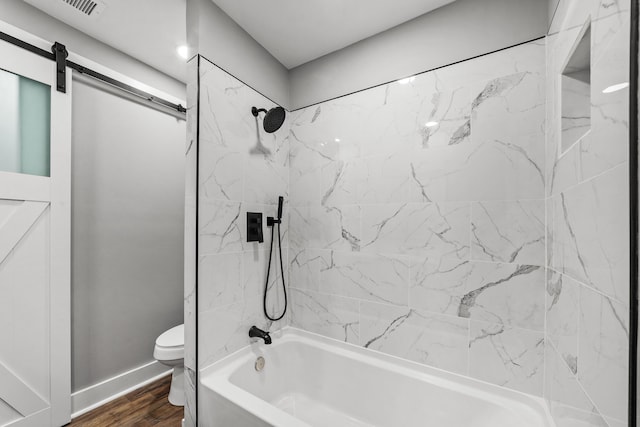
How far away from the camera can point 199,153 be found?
4.75ft

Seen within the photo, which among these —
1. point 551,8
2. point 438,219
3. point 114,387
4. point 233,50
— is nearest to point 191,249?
point 233,50

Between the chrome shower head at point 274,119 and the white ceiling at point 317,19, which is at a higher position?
the white ceiling at point 317,19

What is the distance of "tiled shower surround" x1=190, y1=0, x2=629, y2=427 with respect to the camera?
0.92 m

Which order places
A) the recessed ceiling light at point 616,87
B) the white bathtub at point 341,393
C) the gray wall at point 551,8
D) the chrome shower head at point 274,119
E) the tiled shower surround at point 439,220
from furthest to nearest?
1. the chrome shower head at point 274,119
2. the white bathtub at point 341,393
3. the gray wall at point 551,8
4. the tiled shower surround at point 439,220
5. the recessed ceiling light at point 616,87

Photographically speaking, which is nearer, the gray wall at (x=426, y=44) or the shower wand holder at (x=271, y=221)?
the gray wall at (x=426, y=44)

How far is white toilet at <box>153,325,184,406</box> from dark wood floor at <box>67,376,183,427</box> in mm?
65

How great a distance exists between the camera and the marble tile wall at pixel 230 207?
1.46 metres

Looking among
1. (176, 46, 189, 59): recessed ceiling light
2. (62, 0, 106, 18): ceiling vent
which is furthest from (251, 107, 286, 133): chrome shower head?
(62, 0, 106, 18): ceiling vent

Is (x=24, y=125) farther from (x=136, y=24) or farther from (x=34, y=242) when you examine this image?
(x=136, y=24)

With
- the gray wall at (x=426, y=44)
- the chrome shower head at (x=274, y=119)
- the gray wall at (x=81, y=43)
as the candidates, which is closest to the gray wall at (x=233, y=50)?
the gray wall at (x=426, y=44)

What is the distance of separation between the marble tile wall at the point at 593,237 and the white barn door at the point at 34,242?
2.61m

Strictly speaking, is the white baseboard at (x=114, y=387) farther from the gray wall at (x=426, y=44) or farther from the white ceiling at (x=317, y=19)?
the white ceiling at (x=317, y=19)

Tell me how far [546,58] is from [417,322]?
1478 mm

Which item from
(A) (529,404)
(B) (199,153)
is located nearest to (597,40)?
(A) (529,404)
